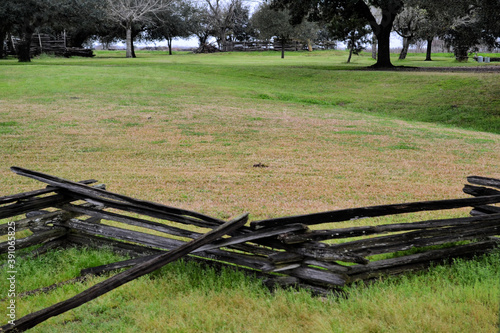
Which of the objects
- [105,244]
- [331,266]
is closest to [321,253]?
[331,266]

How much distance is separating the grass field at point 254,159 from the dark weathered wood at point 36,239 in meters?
0.24

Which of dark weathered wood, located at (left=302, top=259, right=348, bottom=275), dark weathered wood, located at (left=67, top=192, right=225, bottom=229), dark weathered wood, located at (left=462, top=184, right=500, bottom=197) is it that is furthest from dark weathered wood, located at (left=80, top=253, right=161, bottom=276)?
dark weathered wood, located at (left=462, top=184, right=500, bottom=197)

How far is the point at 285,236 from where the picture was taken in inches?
187

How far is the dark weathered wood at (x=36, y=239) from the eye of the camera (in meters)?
5.70

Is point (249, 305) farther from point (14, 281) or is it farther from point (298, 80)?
point (298, 80)

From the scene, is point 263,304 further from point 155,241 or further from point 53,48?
point 53,48

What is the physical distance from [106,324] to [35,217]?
7.11ft

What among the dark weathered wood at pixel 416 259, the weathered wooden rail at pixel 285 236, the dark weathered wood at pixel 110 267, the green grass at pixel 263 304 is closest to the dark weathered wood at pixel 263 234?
the weathered wooden rail at pixel 285 236

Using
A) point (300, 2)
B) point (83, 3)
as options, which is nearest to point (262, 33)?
point (83, 3)

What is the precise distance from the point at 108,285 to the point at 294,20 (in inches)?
1503

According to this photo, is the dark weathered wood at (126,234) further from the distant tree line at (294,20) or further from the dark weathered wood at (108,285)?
the distant tree line at (294,20)

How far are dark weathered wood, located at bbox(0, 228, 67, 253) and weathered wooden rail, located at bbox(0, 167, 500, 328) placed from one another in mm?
11

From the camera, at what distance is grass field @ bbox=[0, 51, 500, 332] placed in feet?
14.9

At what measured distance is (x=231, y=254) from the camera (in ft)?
17.8
